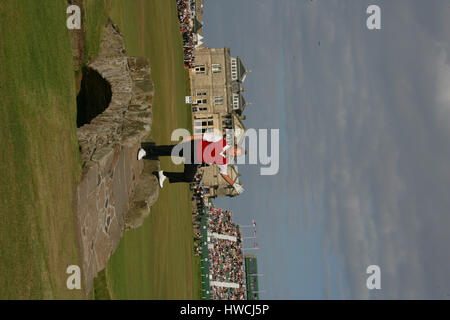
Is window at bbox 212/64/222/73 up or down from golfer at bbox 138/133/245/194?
up

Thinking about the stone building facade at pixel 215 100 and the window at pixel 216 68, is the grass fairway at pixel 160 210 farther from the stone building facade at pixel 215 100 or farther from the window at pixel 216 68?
the window at pixel 216 68

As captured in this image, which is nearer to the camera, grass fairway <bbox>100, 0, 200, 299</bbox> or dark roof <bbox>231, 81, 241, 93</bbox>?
grass fairway <bbox>100, 0, 200, 299</bbox>

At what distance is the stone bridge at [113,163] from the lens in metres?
12.6

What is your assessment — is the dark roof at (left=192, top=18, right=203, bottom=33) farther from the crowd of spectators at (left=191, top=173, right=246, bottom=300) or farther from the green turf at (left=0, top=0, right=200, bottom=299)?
the green turf at (left=0, top=0, right=200, bottom=299)

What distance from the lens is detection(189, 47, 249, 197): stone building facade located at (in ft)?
230

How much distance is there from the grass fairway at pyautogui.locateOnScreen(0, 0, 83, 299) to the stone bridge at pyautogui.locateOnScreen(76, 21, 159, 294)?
745 mm

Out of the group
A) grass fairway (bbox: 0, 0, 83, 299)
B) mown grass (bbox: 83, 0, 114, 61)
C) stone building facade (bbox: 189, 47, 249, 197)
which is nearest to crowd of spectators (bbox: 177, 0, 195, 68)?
stone building facade (bbox: 189, 47, 249, 197)

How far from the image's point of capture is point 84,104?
1634 cm

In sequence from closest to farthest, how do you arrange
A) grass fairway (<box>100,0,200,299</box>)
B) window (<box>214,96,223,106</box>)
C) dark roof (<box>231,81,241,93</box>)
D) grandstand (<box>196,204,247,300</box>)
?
1. grass fairway (<box>100,0,200,299</box>)
2. grandstand (<box>196,204,247,300</box>)
3. window (<box>214,96,223,106</box>)
4. dark roof (<box>231,81,241,93</box>)

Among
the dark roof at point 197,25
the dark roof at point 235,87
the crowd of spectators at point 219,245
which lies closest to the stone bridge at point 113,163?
the crowd of spectators at point 219,245

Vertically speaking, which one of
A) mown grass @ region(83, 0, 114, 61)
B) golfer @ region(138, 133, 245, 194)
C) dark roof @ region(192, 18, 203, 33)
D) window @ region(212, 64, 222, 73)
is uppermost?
dark roof @ region(192, 18, 203, 33)

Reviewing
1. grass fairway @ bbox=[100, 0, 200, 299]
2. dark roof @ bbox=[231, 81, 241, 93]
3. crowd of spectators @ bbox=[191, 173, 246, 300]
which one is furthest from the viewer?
dark roof @ bbox=[231, 81, 241, 93]

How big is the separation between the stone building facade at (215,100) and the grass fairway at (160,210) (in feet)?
76.3
